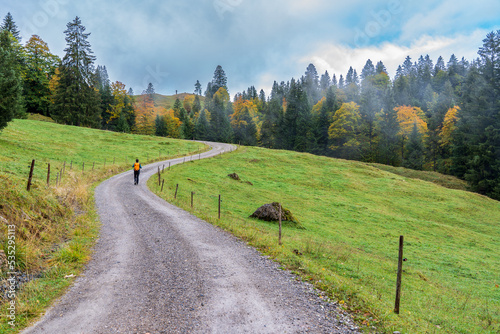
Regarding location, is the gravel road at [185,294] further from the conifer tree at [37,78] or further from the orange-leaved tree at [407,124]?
the conifer tree at [37,78]

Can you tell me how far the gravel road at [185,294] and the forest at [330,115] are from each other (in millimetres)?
31279

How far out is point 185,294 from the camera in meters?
6.39

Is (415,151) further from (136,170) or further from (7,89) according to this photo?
(7,89)

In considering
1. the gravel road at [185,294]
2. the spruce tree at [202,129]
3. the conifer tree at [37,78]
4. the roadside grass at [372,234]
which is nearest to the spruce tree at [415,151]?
the roadside grass at [372,234]

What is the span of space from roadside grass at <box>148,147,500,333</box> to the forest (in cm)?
1964

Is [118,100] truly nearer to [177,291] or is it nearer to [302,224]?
[302,224]

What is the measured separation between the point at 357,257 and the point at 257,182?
71.9 ft

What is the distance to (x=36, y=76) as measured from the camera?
68125 mm

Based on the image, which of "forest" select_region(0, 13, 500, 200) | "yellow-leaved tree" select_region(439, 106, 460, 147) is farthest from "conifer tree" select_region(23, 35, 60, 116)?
"yellow-leaved tree" select_region(439, 106, 460, 147)

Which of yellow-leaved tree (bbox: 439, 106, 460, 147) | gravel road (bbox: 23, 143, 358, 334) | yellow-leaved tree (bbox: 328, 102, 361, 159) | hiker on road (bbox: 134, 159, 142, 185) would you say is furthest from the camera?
yellow-leaved tree (bbox: 328, 102, 361, 159)

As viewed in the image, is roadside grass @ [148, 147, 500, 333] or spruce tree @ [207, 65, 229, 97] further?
spruce tree @ [207, 65, 229, 97]

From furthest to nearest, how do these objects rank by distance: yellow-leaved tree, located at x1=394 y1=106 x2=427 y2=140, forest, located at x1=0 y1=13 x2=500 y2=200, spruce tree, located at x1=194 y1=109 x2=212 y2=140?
spruce tree, located at x1=194 y1=109 x2=212 y2=140 < yellow-leaved tree, located at x1=394 y1=106 x2=427 y2=140 < forest, located at x1=0 y1=13 x2=500 y2=200

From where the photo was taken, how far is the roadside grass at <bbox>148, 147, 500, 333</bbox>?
7.56m

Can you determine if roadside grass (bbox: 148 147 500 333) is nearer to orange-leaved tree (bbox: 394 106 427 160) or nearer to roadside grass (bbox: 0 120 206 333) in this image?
roadside grass (bbox: 0 120 206 333)
